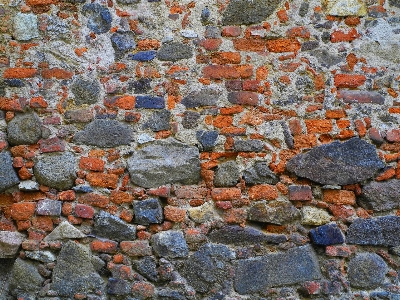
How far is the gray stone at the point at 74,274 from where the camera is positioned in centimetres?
252

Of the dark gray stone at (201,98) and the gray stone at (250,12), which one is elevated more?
the gray stone at (250,12)

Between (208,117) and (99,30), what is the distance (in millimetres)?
795

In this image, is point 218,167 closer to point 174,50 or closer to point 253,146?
point 253,146

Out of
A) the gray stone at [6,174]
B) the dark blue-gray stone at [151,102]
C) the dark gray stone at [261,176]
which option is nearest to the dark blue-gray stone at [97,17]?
the dark blue-gray stone at [151,102]

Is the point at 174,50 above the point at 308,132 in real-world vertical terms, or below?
above

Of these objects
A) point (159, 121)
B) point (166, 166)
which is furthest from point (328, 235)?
point (159, 121)

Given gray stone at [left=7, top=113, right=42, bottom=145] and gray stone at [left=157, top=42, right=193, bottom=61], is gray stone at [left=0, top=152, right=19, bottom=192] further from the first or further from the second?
gray stone at [left=157, top=42, right=193, bottom=61]

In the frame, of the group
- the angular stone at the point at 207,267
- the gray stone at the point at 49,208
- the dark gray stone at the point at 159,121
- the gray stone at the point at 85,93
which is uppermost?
the gray stone at the point at 85,93

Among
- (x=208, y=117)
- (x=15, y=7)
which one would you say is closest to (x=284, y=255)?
(x=208, y=117)

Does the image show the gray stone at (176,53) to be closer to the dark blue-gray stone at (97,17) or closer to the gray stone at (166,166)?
the dark blue-gray stone at (97,17)

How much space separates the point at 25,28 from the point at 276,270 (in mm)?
1915

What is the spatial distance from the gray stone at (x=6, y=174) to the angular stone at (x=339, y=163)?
4.85 ft

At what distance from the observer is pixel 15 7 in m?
2.77

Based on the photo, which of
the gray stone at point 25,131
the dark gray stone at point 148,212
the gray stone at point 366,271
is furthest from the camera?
the gray stone at point 25,131
